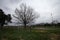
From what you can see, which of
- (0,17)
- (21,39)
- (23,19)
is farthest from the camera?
(23,19)

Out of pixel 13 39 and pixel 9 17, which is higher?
pixel 9 17

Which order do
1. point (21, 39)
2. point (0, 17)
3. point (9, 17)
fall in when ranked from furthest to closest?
point (9, 17) < point (0, 17) < point (21, 39)

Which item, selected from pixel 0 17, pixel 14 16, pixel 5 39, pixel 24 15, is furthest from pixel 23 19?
pixel 5 39

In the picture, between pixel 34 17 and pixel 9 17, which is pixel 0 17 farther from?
pixel 34 17

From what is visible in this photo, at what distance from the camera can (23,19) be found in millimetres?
46281

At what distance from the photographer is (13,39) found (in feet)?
53.8

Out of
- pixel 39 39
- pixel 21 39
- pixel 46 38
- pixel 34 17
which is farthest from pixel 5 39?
pixel 34 17

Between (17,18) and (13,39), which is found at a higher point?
(17,18)

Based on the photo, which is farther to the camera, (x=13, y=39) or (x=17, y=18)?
(x=17, y=18)

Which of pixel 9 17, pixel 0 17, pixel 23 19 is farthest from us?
pixel 9 17

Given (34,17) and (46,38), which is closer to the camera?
(46,38)

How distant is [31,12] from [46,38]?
3177cm

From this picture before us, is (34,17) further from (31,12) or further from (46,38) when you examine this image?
(46,38)

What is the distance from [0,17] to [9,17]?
7684 mm
